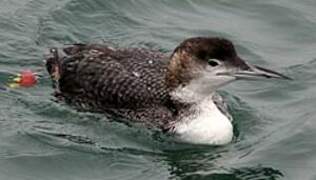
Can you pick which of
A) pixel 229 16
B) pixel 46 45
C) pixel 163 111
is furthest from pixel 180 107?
pixel 229 16

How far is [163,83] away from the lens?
10781 millimetres

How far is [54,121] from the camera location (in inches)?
434

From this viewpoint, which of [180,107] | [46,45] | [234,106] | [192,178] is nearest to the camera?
[192,178]

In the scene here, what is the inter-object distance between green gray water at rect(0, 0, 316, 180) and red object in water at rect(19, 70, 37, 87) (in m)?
0.10

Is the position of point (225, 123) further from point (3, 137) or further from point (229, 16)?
point (229, 16)

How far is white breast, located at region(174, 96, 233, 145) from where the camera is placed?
1048 centimetres

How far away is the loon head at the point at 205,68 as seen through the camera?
1012 centimetres

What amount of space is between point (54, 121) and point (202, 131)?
1.50 m

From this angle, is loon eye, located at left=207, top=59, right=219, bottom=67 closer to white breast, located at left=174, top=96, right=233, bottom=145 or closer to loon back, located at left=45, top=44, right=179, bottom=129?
white breast, located at left=174, top=96, right=233, bottom=145

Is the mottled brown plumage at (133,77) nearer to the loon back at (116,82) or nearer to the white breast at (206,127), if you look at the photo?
the loon back at (116,82)

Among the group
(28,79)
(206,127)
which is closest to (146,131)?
(206,127)

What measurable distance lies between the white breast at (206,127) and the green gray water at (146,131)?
9 cm

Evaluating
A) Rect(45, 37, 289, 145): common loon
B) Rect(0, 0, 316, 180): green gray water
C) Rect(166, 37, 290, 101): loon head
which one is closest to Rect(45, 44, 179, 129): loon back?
Rect(45, 37, 289, 145): common loon

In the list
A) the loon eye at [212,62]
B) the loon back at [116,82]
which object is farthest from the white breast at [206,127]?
the loon eye at [212,62]
